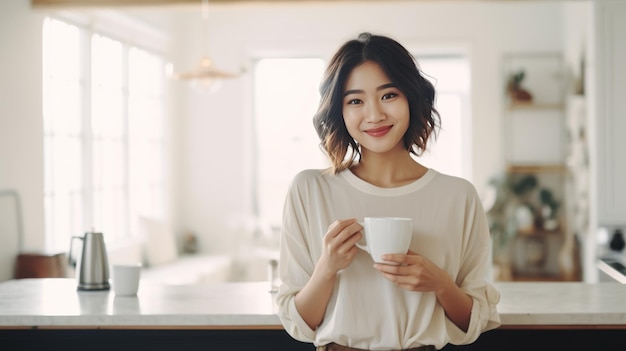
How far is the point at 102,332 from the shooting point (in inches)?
82.9

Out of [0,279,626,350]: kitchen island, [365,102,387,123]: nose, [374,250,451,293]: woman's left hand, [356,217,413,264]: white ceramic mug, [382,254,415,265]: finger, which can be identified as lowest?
[0,279,626,350]: kitchen island

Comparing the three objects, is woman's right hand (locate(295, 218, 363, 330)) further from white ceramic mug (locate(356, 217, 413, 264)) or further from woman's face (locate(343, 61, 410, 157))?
woman's face (locate(343, 61, 410, 157))

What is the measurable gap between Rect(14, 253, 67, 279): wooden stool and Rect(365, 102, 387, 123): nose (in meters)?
3.14

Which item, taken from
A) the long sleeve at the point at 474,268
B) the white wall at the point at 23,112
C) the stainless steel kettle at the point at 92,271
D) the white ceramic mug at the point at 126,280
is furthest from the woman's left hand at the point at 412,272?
the white wall at the point at 23,112

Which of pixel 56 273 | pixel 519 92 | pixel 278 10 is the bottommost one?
pixel 56 273

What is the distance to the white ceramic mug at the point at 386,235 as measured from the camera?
150 cm

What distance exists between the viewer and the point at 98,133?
587 centimetres

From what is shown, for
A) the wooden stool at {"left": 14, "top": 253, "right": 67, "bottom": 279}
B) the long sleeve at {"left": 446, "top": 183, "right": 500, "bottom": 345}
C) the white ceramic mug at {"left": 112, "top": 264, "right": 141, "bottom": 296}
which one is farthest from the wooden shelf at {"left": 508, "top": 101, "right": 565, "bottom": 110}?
the long sleeve at {"left": 446, "top": 183, "right": 500, "bottom": 345}

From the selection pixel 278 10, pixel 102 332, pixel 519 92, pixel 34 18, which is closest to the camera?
pixel 102 332

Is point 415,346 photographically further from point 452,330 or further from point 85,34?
point 85,34

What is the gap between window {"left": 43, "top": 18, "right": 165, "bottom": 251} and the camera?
515 centimetres

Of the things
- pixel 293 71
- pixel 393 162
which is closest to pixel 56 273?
pixel 393 162

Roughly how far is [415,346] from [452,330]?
103 millimetres

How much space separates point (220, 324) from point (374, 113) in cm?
75
